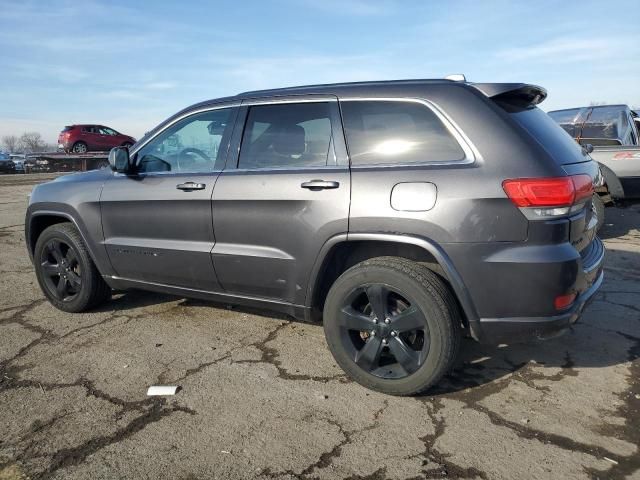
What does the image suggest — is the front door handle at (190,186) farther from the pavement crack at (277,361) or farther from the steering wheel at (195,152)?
the pavement crack at (277,361)

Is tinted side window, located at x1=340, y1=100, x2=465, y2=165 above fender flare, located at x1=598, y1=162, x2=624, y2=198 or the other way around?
above

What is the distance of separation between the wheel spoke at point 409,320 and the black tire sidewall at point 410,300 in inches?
1.8

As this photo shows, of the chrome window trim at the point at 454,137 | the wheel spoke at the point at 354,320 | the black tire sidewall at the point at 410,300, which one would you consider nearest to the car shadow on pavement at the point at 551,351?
the black tire sidewall at the point at 410,300

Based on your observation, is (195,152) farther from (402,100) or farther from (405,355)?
(405,355)

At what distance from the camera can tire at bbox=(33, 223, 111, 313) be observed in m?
4.27

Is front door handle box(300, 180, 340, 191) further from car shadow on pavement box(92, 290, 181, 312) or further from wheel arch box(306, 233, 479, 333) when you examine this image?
car shadow on pavement box(92, 290, 181, 312)

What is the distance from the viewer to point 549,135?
289 cm

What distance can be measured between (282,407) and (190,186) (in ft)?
5.54

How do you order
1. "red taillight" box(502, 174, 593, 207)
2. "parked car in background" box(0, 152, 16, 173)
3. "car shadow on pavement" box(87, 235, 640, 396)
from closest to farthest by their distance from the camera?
→ "red taillight" box(502, 174, 593, 207), "car shadow on pavement" box(87, 235, 640, 396), "parked car in background" box(0, 152, 16, 173)

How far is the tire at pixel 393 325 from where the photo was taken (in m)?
2.75

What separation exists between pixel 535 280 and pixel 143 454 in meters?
2.14

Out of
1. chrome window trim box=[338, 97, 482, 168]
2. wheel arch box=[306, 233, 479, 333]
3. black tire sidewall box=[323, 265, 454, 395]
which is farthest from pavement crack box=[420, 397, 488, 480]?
chrome window trim box=[338, 97, 482, 168]

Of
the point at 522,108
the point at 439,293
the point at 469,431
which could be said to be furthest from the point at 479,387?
the point at 522,108

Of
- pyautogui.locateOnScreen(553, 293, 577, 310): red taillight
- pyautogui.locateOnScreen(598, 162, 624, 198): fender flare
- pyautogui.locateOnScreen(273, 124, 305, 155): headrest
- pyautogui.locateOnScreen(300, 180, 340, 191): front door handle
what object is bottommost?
pyautogui.locateOnScreen(553, 293, 577, 310): red taillight
